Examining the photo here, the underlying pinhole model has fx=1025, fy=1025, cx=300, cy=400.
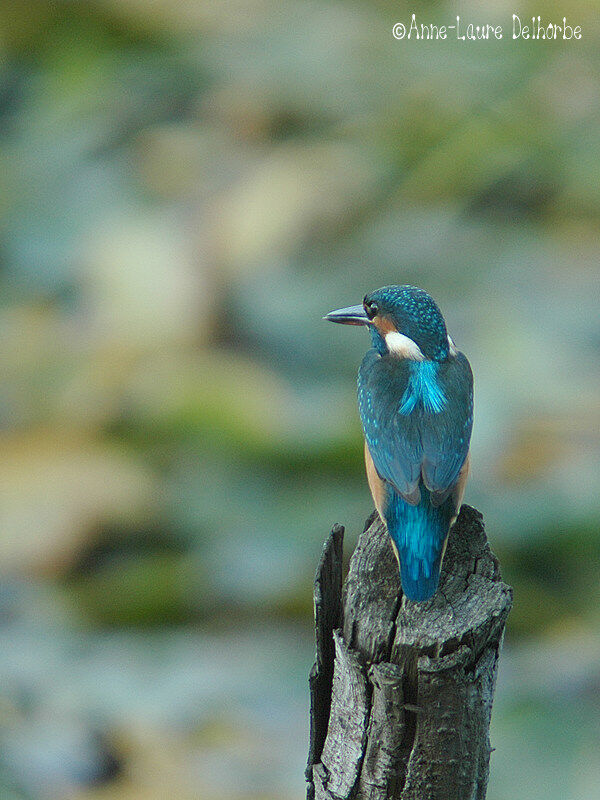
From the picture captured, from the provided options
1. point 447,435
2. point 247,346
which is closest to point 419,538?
point 447,435

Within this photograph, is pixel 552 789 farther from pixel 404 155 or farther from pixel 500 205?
pixel 404 155

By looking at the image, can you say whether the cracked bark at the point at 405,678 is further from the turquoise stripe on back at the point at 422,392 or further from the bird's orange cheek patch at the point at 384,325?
the bird's orange cheek patch at the point at 384,325

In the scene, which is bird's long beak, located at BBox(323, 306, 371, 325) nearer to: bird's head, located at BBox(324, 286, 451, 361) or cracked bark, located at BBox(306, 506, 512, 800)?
bird's head, located at BBox(324, 286, 451, 361)

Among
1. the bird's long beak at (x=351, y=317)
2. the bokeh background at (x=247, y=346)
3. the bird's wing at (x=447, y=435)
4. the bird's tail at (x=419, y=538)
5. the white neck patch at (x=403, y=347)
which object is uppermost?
the bokeh background at (x=247, y=346)

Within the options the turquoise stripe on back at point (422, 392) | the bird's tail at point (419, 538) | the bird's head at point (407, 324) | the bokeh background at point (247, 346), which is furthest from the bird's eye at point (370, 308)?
the bokeh background at point (247, 346)

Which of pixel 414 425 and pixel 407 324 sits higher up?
pixel 407 324

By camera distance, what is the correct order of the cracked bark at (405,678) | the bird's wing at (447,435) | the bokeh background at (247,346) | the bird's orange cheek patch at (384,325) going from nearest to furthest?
1. the cracked bark at (405,678)
2. the bird's wing at (447,435)
3. the bird's orange cheek patch at (384,325)
4. the bokeh background at (247,346)

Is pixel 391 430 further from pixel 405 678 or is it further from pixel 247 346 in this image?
pixel 247 346

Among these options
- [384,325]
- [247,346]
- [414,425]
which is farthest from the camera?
[247,346]
